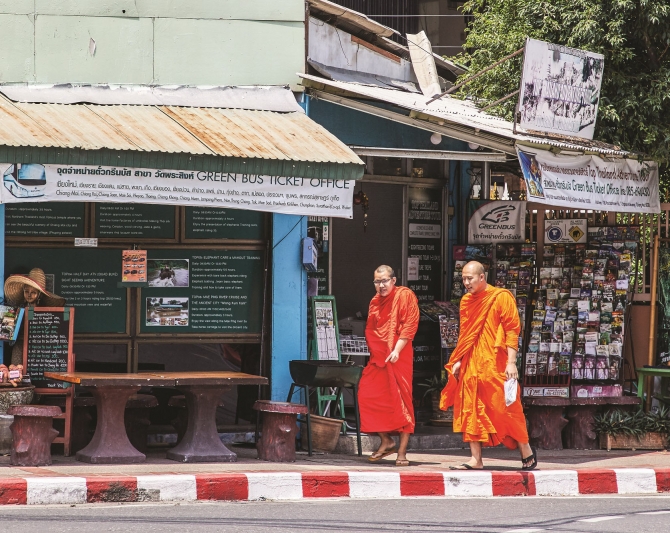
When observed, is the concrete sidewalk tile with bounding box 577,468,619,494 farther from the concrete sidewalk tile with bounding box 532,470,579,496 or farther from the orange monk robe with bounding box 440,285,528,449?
the orange monk robe with bounding box 440,285,528,449

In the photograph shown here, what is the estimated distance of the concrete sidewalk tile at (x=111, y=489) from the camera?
8.48m

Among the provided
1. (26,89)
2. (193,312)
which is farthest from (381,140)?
(26,89)

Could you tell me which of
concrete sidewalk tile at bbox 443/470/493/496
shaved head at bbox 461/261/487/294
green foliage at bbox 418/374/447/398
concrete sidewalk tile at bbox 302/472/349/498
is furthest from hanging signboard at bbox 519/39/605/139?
concrete sidewalk tile at bbox 302/472/349/498

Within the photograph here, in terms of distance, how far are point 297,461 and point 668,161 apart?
15.8 ft

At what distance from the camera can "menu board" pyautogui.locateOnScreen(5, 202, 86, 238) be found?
1109 centimetres

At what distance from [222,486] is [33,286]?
2.85 metres

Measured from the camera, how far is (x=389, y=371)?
34.3 feet

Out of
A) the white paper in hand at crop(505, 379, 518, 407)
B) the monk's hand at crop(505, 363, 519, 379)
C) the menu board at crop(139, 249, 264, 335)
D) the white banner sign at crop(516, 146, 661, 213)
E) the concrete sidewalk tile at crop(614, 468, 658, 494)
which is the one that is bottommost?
the concrete sidewalk tile at crop(614, 468, 658, 494)

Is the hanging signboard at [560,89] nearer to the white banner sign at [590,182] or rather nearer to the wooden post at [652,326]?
the white banner sign at [590,182]

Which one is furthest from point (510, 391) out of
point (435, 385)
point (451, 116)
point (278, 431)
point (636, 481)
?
point (435, 385)

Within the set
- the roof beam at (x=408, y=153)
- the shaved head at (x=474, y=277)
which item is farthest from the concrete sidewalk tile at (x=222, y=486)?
the roof beam at (x=408, y=153)

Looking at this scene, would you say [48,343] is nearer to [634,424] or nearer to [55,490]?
[55,490]

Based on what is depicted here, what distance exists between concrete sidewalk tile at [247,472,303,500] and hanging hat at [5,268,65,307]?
2.77 metres

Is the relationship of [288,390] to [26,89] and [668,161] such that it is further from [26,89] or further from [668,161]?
[668,161]
